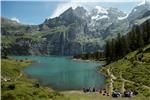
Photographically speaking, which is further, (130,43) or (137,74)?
(130,43)

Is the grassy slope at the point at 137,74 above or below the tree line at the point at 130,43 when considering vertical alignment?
below

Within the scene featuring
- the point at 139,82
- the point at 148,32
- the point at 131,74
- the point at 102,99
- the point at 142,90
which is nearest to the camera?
the point at 102,99

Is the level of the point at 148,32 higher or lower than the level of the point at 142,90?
higher

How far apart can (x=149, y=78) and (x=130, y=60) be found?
43720 mm

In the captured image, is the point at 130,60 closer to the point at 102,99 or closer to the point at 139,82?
the point at 139,82

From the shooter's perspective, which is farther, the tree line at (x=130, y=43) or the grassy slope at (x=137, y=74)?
the tree line at (x=130, y=43)

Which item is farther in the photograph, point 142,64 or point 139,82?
point 142,64

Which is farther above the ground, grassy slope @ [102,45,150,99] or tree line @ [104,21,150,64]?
tree line @ [104,21,150,64]

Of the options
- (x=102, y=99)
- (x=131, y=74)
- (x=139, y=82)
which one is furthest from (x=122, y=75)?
(x=102, y=99)

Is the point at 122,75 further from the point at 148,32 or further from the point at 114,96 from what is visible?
the point at 148,32

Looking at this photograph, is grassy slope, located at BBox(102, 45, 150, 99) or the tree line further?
the tree line

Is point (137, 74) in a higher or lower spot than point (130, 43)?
lower

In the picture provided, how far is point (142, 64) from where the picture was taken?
12519 centimetres

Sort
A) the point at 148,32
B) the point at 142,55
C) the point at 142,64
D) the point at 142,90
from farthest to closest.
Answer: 1. the point at 148,32
2. the point at 142,55
3. the point at 142,64
4. the point at 142,90
